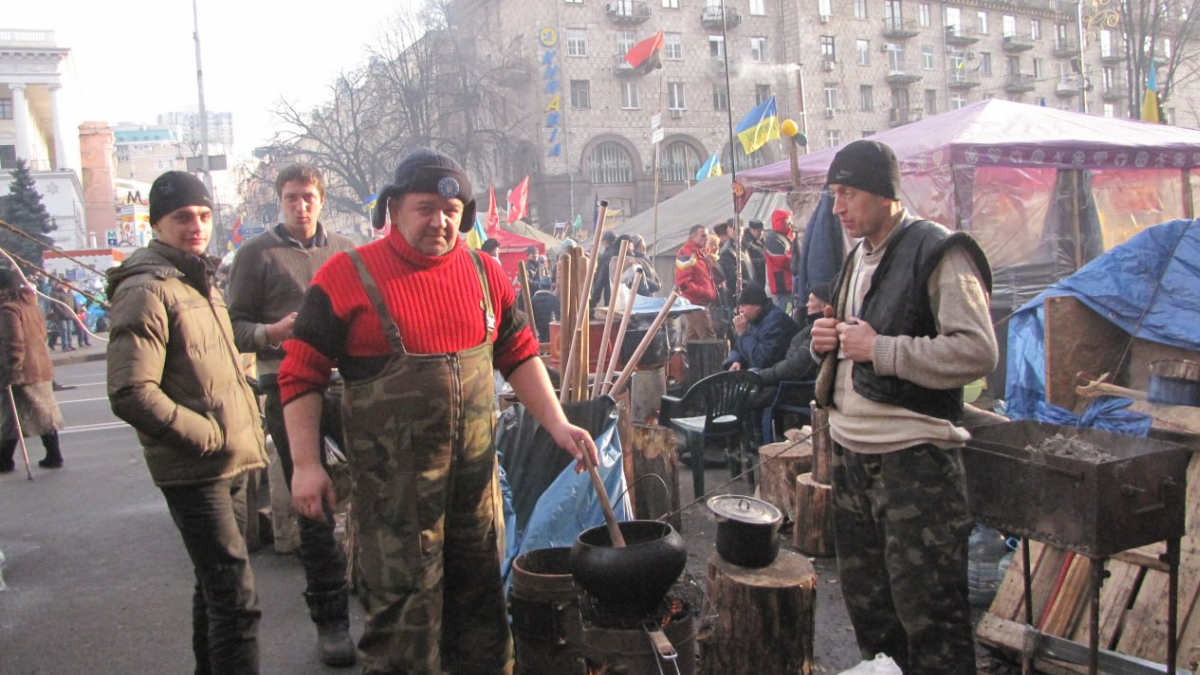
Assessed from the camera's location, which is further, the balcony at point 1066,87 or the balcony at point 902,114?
the balcony at point 1066,87

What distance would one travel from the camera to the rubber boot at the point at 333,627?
400cm

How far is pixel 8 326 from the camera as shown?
8117 millimetres

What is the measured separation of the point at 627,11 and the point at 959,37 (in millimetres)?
23512

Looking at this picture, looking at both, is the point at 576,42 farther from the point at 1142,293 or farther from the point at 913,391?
the point at 913,391

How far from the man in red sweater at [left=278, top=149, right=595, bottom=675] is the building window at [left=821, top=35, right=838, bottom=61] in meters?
53.6

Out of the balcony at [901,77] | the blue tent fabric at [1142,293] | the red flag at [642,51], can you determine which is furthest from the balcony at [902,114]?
the blue tent fabric at [1142,293]

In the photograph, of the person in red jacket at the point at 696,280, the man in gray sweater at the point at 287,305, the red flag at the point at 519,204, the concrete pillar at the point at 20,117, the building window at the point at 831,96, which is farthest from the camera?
the concrete pillar at the point at 20,117

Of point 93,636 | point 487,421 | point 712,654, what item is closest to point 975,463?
point 712,654

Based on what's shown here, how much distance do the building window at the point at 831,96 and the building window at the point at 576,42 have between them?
1542cm

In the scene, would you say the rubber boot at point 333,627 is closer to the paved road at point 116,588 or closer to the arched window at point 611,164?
the paved road at point 116,588

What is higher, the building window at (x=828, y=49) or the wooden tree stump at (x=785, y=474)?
the building window at (x=828, y=49)

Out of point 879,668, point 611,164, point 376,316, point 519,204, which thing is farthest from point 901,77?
point 376,316

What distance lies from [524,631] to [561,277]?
232 centimetres

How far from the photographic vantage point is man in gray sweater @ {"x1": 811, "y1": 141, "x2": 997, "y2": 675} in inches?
109
